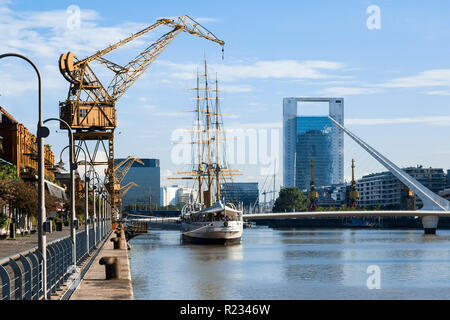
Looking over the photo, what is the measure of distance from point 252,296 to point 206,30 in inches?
2240

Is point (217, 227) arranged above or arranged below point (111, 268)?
below

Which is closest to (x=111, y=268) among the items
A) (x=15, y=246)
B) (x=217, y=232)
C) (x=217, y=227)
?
(x=15, y=246)

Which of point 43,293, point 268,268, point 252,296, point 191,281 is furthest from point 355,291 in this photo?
point 43,293

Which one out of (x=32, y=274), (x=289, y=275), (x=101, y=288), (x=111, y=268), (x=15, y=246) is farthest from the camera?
(x=289, y=275)

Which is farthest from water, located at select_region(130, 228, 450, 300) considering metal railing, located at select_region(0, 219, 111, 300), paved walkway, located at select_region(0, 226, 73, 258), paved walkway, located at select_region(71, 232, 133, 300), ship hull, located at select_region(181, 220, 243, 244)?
ship hull, located at select_region(181, 220, 243, 244)

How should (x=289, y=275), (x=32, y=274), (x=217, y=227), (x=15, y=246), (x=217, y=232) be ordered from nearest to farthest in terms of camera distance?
(x=32, y=274) < (x=15, y=246) < (x=289, y=275) < (x=217, y=227) < (x=217, y=232)

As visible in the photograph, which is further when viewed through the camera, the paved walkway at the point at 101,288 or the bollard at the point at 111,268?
the bollard at the point at 111,268

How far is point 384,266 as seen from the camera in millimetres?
72188

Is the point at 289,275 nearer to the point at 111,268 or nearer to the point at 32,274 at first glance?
the point at 111,268

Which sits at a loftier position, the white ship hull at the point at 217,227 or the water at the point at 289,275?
the white ship hull at the point at 217,227

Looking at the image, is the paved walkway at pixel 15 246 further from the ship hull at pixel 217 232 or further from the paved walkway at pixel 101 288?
the ship hull at pixel 217 232

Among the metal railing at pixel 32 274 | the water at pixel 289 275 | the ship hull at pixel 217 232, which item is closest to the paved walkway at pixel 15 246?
the water at pixel 289 275
